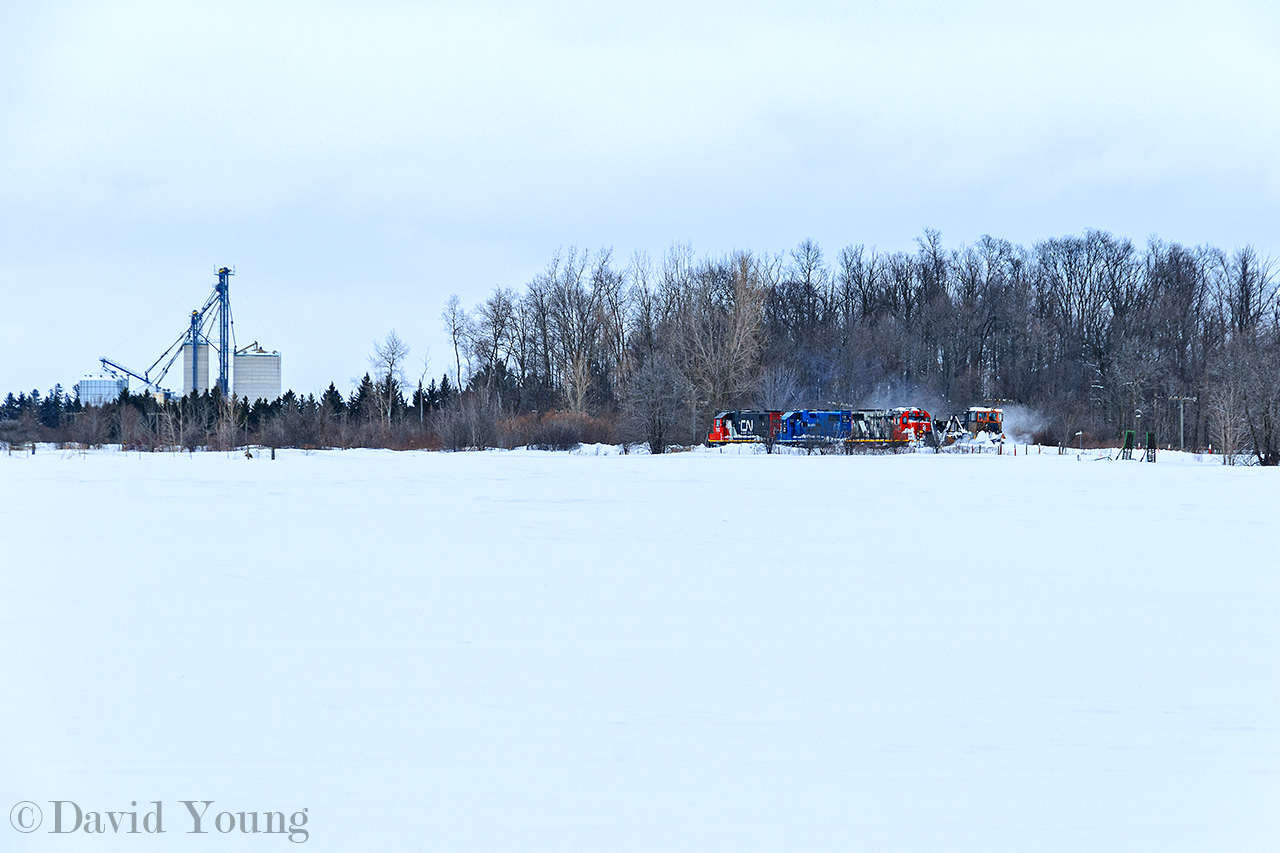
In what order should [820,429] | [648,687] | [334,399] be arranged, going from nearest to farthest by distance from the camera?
[648,687] < [820,429] < [334,399]

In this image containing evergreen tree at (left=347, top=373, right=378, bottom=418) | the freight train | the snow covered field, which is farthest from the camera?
evergreen tree at (left=347, top=373, right=378, bottom=418)

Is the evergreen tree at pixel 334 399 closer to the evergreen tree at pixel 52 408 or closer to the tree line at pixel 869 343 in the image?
the tree line at pixel 869 343

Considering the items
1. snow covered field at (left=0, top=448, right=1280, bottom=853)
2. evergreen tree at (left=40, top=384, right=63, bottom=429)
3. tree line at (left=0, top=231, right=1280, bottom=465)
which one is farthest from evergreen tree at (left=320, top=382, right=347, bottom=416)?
snow covered field at (left=0, top=448, right=1280, bottom=853)

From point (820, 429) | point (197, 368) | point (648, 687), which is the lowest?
point (648, 687)

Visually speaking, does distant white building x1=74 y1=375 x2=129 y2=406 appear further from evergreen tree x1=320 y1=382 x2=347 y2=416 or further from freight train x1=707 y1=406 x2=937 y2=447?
freight train x1=707 y1=406 x2=937 y2=447

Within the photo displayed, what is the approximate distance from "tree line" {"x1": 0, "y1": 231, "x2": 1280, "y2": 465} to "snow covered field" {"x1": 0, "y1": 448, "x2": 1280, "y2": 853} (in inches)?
1432

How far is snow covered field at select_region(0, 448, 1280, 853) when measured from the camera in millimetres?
3873

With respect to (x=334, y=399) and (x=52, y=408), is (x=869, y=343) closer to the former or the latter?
(x=334, y=399)

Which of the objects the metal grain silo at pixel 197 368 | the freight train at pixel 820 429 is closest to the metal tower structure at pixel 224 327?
the metal grain silo at pixel 197 368

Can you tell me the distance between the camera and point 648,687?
529cm

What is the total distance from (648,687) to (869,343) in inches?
2359

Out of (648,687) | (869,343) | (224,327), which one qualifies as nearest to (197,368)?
(224,327)

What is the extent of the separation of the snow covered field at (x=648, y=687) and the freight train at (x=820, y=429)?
28.1 meters

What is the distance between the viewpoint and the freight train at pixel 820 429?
129 feet
